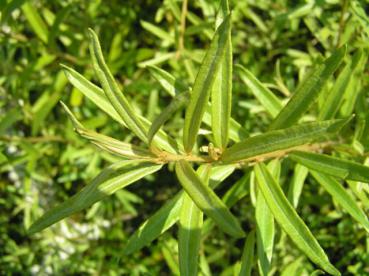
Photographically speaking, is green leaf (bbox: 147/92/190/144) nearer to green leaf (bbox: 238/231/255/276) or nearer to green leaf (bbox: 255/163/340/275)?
green leaf (bbox: 255/163/340/275)

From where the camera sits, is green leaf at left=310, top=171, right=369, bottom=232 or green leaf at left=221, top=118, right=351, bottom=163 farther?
green leaf at left=310, top=171, right=369, bottom=232

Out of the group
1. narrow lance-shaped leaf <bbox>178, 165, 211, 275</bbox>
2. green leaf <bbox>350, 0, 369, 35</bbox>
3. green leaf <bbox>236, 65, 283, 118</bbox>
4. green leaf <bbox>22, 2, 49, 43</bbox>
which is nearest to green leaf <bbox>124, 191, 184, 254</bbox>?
narrow lance-shaped leaf <bbox>178, 165, 211, 275</bbox>

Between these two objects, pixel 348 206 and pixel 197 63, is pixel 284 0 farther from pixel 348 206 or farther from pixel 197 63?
pixel 348 206

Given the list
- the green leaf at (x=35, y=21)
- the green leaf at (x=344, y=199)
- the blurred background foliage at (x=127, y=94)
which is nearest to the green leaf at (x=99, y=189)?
the green leaf at (x=344, y=199)

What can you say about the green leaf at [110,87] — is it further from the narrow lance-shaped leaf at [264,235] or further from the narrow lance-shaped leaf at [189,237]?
the narrow lance-shaped leaf at [264,235]

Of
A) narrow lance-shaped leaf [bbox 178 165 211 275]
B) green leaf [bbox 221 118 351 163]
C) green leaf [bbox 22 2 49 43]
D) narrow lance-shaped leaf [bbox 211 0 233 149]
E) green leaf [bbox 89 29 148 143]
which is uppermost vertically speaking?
green leaf [bbox 22 2 49 43]

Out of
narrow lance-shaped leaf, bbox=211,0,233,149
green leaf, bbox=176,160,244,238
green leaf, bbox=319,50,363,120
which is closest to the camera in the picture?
green leaf, bbox=176,160,244,238
